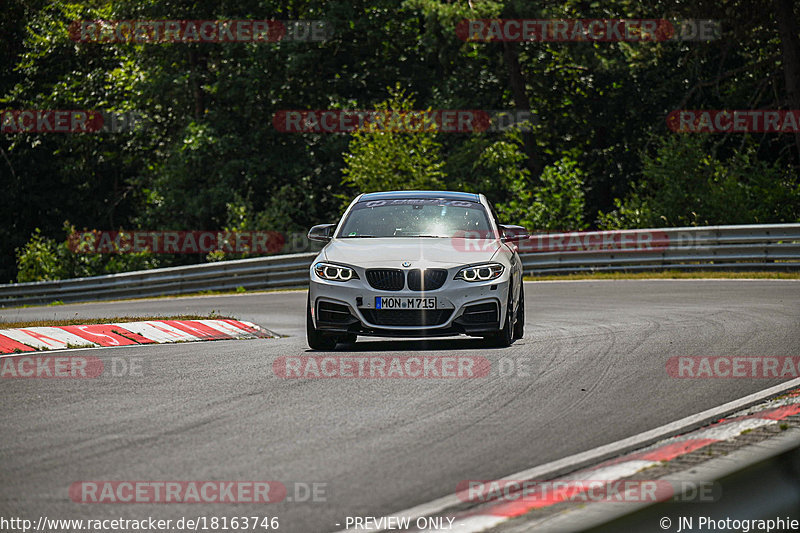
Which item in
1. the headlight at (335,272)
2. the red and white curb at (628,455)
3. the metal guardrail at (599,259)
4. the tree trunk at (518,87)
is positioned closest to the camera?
the red and white curb at (628,455)

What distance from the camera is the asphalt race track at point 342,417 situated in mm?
5387

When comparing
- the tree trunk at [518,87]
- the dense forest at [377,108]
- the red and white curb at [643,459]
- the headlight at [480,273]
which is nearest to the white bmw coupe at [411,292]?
the headlight at [480,273]

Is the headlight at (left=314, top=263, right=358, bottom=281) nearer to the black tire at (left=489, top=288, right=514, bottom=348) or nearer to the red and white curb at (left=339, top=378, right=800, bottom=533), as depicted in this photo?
the black tire at (left=489, top=288, right=514, bottom=348)

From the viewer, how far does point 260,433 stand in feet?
21.9

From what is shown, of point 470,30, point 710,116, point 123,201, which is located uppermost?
point 470,30

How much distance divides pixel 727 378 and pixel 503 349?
2.65m

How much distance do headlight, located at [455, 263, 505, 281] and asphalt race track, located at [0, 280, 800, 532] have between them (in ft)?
2.30

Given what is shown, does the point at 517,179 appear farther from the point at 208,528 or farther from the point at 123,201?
the point at 208,528

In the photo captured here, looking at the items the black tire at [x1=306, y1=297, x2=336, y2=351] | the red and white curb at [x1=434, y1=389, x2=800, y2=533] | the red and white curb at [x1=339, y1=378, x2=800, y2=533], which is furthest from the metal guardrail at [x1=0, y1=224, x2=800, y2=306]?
the red and white curb at [x1=434, y1=389, x2=800, y2=533]

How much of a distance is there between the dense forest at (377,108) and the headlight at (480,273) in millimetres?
17110

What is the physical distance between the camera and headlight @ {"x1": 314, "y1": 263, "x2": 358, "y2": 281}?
1109cm

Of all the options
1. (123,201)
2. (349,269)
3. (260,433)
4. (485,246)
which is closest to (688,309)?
(485,246)

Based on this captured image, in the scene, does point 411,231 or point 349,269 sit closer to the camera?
point 349,269

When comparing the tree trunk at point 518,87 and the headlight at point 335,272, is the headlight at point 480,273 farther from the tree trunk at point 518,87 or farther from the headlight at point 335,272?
the tree trunk at point 518,87
